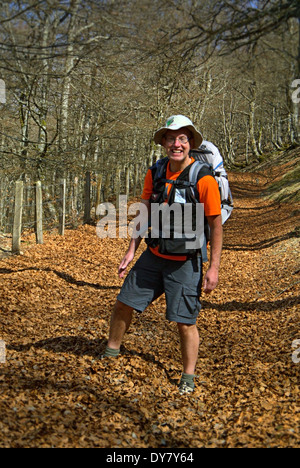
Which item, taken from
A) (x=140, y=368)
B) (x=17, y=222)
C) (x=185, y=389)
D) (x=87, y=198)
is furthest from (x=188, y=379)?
(x=87, y=198)

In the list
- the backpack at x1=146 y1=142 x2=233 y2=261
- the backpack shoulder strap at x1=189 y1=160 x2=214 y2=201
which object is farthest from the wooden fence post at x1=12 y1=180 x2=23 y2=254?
the backpack shoulder strap at x1=189 y1=160 x2=214 y2=201

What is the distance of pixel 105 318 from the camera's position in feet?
18.7

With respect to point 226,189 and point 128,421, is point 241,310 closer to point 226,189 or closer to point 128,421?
point 226,189

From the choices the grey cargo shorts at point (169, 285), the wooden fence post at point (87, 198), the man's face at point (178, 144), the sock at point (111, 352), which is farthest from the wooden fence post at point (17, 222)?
the man's face at point (178, 144)

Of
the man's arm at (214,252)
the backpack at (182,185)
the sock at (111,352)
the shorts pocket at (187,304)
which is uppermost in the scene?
the backpack at (182,185)

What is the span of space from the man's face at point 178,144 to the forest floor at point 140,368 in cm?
204

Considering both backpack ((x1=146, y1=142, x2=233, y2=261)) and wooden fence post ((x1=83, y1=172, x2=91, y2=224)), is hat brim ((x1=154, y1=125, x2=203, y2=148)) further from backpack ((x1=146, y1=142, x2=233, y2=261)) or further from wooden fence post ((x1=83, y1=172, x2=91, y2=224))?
wooden fence post ((x1=83, y1=172, x2=91, y2=224))

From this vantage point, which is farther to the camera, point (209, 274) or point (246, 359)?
point (246, 359)

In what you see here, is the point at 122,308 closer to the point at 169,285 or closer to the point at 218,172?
the point at 169,285

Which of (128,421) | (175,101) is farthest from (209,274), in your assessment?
(175,101)

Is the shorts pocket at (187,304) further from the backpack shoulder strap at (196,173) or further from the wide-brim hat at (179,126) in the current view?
the wide-brim hat at (179,126)

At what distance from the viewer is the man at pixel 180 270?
3568mm

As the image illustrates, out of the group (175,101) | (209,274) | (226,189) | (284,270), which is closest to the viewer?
(209,274)
